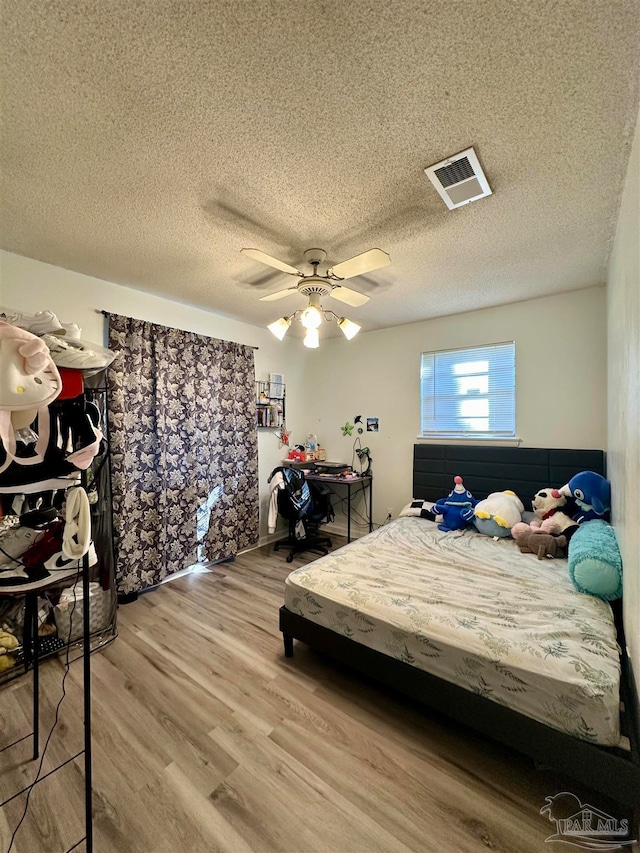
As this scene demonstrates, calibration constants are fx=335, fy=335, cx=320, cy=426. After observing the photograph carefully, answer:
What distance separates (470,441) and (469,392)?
0.54m

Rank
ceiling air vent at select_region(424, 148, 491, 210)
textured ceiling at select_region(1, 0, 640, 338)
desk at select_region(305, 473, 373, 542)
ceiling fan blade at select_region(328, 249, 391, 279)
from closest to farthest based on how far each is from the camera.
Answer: textured ceiling at select_region(1, 0, 640, 338) → ceiling air vent at select_region(424, 148, 491, 210) → ceiling fan blade at select_region(328, 249, 391, 279) → desk at select_region(305, 473, 373, 542)

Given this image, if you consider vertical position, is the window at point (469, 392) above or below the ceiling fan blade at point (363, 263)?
below

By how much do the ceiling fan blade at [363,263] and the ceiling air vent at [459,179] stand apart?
39 cm

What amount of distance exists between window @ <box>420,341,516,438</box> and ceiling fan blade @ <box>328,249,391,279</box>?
84.0 inches

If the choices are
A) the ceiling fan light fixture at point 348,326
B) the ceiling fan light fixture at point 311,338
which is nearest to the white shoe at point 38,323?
the ceiling fan light fixture at point 311,338

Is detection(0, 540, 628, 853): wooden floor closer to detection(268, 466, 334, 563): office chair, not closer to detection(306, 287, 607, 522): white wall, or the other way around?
detection(268, 466, 334, 563): office chair

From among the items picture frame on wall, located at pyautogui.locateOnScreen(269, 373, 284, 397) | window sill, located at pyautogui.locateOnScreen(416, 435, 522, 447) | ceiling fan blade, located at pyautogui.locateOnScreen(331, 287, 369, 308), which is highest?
ceiling fan blade, located at pyautogui.locateOnScreen(331, 287, 369, 308)

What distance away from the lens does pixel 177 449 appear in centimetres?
320

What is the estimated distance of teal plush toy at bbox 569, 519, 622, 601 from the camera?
1.84 metres

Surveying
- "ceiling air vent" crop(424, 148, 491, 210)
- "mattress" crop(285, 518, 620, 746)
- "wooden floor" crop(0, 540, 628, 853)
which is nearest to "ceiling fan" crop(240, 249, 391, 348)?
"ceiling air vent" crop(424, 148, 491, 210)

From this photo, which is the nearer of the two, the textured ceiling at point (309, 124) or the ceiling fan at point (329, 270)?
the textured ceiling at point (309, 124)

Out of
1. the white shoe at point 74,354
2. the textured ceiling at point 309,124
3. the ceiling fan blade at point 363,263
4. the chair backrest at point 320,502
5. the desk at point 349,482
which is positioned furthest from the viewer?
the chair backrest at point 320,502

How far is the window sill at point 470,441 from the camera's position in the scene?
3418mm

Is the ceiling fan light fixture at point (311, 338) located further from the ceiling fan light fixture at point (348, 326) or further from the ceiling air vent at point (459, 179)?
the ceiling air vent at point (459, 179)
